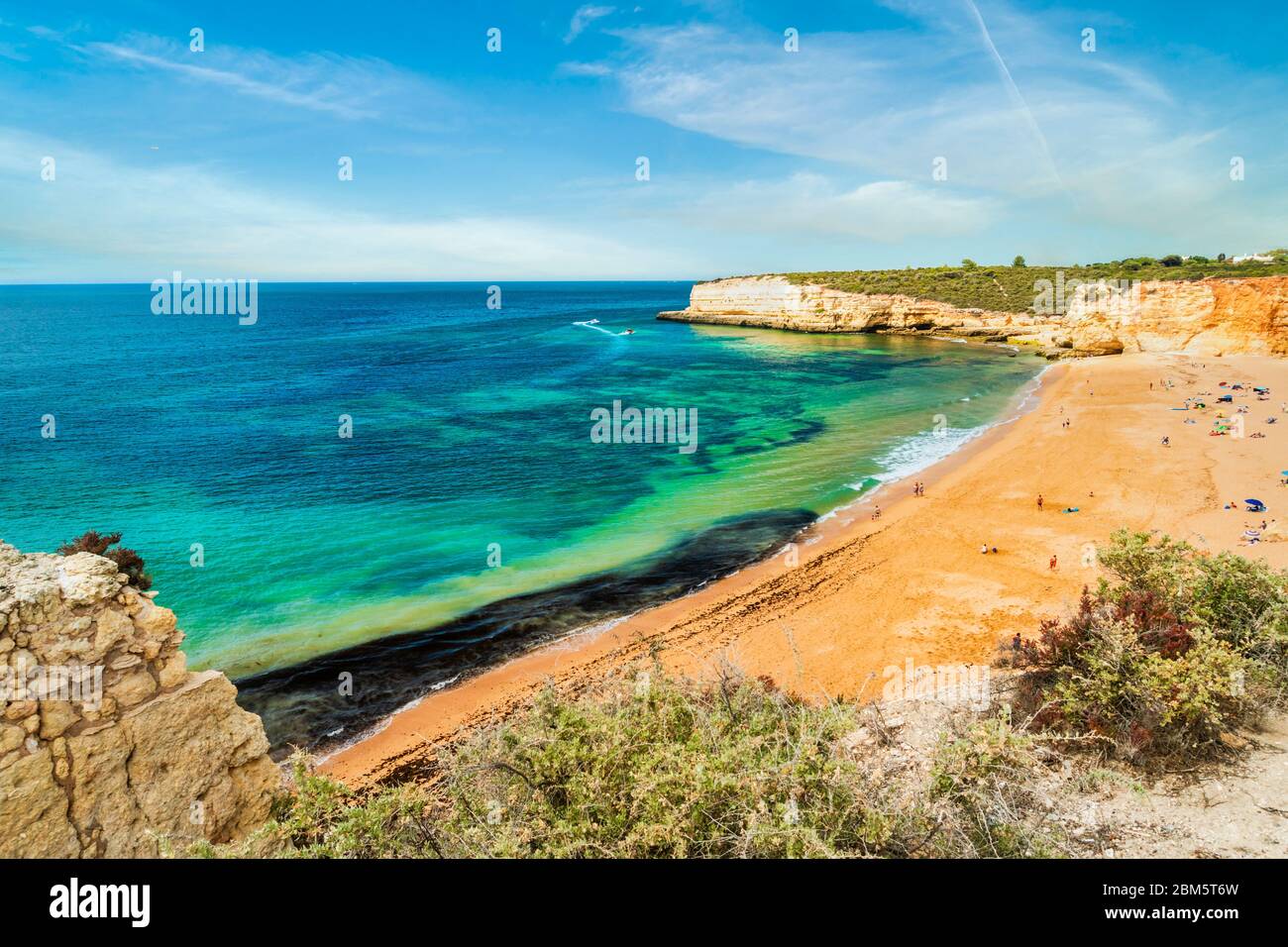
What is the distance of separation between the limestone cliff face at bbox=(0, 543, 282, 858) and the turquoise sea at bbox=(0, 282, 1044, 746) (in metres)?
8.76

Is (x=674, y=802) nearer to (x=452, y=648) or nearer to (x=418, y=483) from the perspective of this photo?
(x=452, y=648)

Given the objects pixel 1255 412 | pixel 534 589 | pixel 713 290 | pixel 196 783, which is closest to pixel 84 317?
pixel 713 290

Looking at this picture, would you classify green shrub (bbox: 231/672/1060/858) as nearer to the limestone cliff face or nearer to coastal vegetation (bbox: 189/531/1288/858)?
coastal vegetation (bbox: 189/531/1288/858)

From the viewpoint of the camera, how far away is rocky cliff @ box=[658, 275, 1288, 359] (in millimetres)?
58469

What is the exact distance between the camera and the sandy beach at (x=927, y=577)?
16.9 meters

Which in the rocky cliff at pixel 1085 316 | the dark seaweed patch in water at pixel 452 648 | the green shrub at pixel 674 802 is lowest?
the dark seaweed patch in water at pixel 452 648

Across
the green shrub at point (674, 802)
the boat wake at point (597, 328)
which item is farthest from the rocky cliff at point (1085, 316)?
the green shrub at point (674, 802)

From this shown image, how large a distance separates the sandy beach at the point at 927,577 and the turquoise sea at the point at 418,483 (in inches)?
63.3

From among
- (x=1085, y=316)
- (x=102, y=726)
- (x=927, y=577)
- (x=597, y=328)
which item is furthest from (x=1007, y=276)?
(x=102, y=726)

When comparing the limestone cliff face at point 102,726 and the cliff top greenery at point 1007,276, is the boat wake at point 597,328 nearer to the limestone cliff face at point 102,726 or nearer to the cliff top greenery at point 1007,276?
the cliff top greenery at point 1007,276

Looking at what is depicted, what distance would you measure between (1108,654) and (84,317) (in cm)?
18673

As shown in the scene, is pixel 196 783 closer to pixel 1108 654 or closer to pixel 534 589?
pixel 1108 654

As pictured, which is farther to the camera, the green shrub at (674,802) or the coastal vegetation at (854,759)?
the coastal vegetation at (854,759)

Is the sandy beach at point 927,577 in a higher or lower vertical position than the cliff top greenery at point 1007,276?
lower
